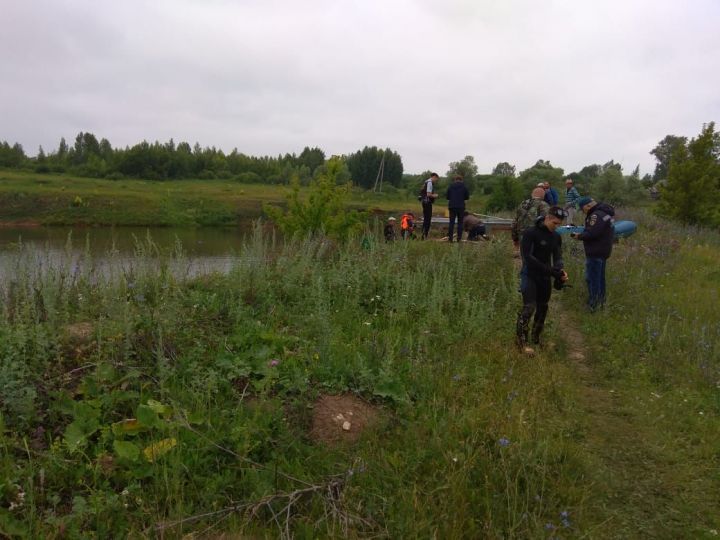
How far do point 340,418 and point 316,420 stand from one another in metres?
0.21

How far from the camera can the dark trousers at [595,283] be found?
8.30m

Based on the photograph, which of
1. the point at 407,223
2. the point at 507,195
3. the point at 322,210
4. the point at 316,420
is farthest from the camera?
the point at 507,195

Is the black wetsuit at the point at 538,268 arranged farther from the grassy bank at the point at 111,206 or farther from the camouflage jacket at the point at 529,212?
the grassy bank at the point at 111,206

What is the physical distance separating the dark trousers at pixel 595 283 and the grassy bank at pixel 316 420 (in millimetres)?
1755

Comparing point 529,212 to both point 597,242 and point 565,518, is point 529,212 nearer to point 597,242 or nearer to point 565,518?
point 597,242

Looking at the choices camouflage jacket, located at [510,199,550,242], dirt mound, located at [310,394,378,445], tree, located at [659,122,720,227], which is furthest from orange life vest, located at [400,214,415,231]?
tree, located at [659,122,720,227]

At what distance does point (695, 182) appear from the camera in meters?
22.7

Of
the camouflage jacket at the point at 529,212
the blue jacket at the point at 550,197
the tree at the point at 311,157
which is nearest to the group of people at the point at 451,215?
the blue jacket at the point at 550,197

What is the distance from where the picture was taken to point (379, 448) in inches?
142

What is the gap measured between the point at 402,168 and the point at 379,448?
114211 mm

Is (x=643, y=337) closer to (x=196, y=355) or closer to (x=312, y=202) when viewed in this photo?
(x=196, y=355)

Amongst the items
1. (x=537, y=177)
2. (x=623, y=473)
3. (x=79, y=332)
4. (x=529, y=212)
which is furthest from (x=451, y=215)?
(x=537, y=177)

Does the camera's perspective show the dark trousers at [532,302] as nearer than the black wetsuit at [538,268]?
No

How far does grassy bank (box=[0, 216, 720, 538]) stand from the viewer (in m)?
2.86
